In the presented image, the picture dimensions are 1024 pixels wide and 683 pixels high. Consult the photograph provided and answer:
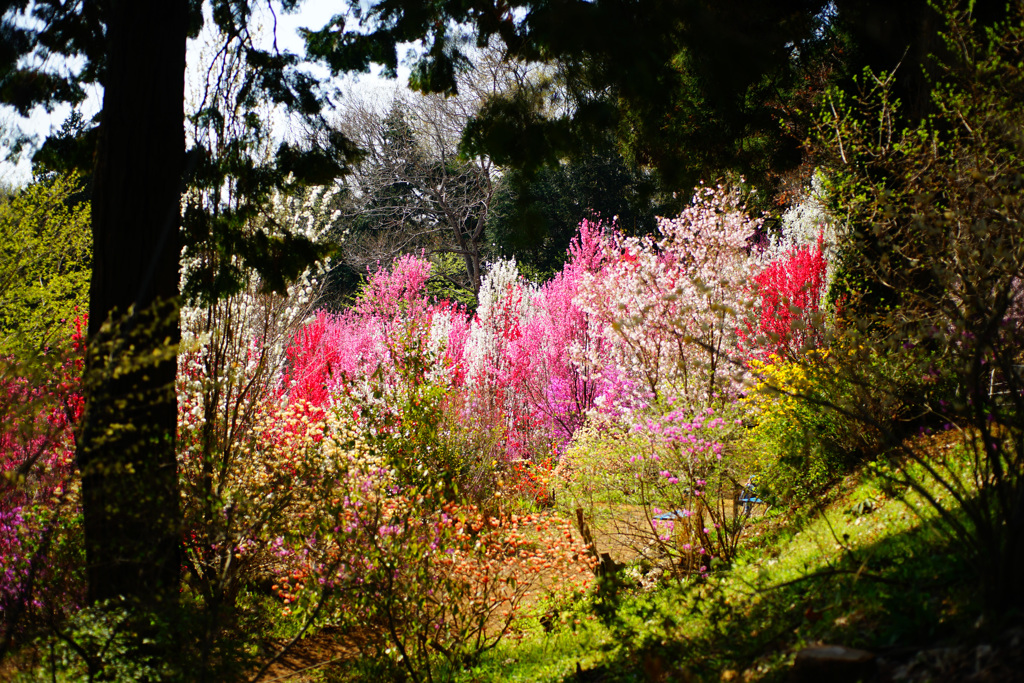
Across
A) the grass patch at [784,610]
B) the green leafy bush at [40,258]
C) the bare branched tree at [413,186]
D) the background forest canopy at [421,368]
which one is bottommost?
the grass patch at [784,610]

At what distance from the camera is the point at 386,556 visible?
360 centimetres

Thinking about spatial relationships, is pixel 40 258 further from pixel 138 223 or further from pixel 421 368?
pixel 138 223

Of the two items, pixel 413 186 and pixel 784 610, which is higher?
pixel 413 186

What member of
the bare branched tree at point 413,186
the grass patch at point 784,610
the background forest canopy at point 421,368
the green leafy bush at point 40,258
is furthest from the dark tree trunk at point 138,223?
the bare branched tree at point 413,186

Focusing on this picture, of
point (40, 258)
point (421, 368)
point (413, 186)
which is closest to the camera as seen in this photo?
point (421, 368)

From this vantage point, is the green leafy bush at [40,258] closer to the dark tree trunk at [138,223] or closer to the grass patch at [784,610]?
the dark tree trunk at [138,223]

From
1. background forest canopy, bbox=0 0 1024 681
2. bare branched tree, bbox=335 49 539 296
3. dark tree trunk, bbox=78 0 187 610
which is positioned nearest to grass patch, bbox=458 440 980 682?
background forest canopy, bbox=0 0 1024 681

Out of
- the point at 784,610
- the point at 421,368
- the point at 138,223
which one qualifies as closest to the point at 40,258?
the point at 421,368

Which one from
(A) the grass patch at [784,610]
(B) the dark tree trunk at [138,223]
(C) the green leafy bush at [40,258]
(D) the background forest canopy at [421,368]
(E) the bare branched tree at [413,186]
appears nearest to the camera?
(A) the grass patch at [784,610]

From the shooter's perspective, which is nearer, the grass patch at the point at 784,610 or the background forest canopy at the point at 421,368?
the grass patch at the point at 784,610

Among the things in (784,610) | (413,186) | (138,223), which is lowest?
(784,610)

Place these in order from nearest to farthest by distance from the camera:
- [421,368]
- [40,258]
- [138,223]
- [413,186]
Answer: [138,223], [421,368], [40,258], [413,186]

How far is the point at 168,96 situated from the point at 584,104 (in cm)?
225

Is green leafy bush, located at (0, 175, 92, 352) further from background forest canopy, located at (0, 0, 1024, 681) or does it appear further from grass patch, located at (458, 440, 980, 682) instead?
grass patch, located at (458, 440, 980, 682)
